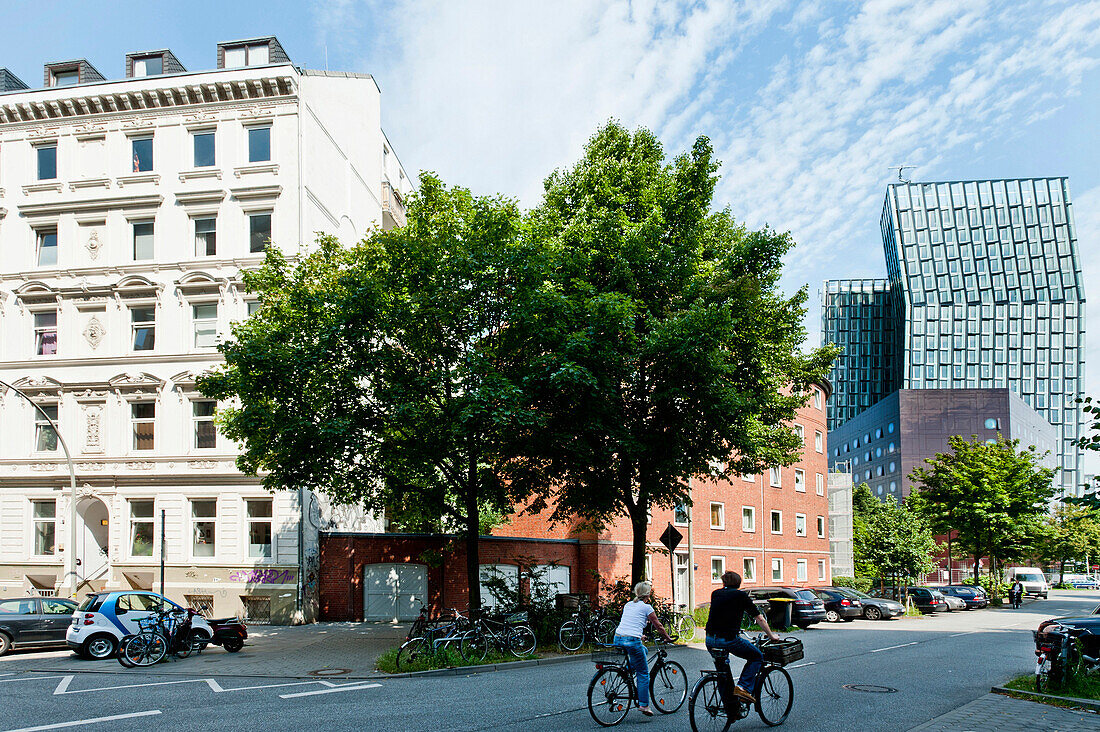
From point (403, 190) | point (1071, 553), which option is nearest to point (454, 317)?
point (403, 190)

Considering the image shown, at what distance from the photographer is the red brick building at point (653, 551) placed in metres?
28.7

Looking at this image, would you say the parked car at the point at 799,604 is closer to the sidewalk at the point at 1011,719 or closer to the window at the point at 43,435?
the sidewalk at the point at 1011,719

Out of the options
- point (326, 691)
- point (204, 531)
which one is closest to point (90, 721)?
point (326, 691)

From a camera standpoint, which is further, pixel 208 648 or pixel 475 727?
pixel 208 648

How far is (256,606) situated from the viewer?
28.2 metres

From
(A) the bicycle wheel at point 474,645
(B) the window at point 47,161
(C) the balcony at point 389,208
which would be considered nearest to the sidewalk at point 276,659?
(A) the bicycle wheel at point 474,645

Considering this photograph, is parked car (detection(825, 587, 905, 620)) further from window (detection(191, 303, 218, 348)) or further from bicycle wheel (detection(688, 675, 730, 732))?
bicycle wheel (detection(688, 675, 730, 732))

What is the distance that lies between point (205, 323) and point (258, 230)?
383 centimetres

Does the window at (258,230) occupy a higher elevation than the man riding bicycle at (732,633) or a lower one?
higher

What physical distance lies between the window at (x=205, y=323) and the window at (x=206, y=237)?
2052 millimetres

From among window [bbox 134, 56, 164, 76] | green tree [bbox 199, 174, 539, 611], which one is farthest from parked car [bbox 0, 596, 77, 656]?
window [bbox 134, 56, 164, 76]

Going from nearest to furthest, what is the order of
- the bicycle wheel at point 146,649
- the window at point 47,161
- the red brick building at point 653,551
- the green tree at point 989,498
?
the bicycle wheel at point 146,649
the red brick building at point 653,551
the window at point 47,161
the green tree at point 989,498

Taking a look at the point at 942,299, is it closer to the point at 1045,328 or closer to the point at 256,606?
the point at 1045,328

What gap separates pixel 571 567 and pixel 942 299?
418 feet
